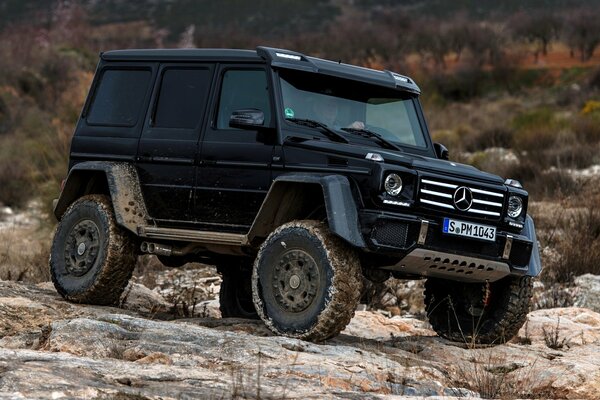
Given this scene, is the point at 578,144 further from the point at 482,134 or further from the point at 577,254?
the point at 577,254

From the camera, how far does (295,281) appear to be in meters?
8.14

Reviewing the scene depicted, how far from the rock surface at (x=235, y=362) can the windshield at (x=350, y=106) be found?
1540 millimetres

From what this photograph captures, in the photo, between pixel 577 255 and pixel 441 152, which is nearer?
pixel 441 152

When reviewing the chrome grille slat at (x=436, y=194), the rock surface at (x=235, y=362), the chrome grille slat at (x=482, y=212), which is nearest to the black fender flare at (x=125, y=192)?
the rock surface at (x=235, y=362)

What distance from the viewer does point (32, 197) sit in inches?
963

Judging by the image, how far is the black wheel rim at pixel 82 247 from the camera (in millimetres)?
9672

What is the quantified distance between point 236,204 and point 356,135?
3.30 ft

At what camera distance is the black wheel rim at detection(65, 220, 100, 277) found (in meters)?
9.67

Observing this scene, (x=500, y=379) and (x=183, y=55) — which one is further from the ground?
(x=183, y=55)

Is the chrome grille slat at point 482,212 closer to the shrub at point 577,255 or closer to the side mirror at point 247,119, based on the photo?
the side mirror at point 247,119

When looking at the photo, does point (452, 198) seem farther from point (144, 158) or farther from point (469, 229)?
point (144, 158)

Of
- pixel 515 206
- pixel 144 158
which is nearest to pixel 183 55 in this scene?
pixel 144 158

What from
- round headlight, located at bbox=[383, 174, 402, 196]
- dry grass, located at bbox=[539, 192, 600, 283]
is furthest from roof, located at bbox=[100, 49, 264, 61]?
dry grass, located at bbox=[539, 192, 600, 283]

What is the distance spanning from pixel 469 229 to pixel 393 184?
69 centimetres
